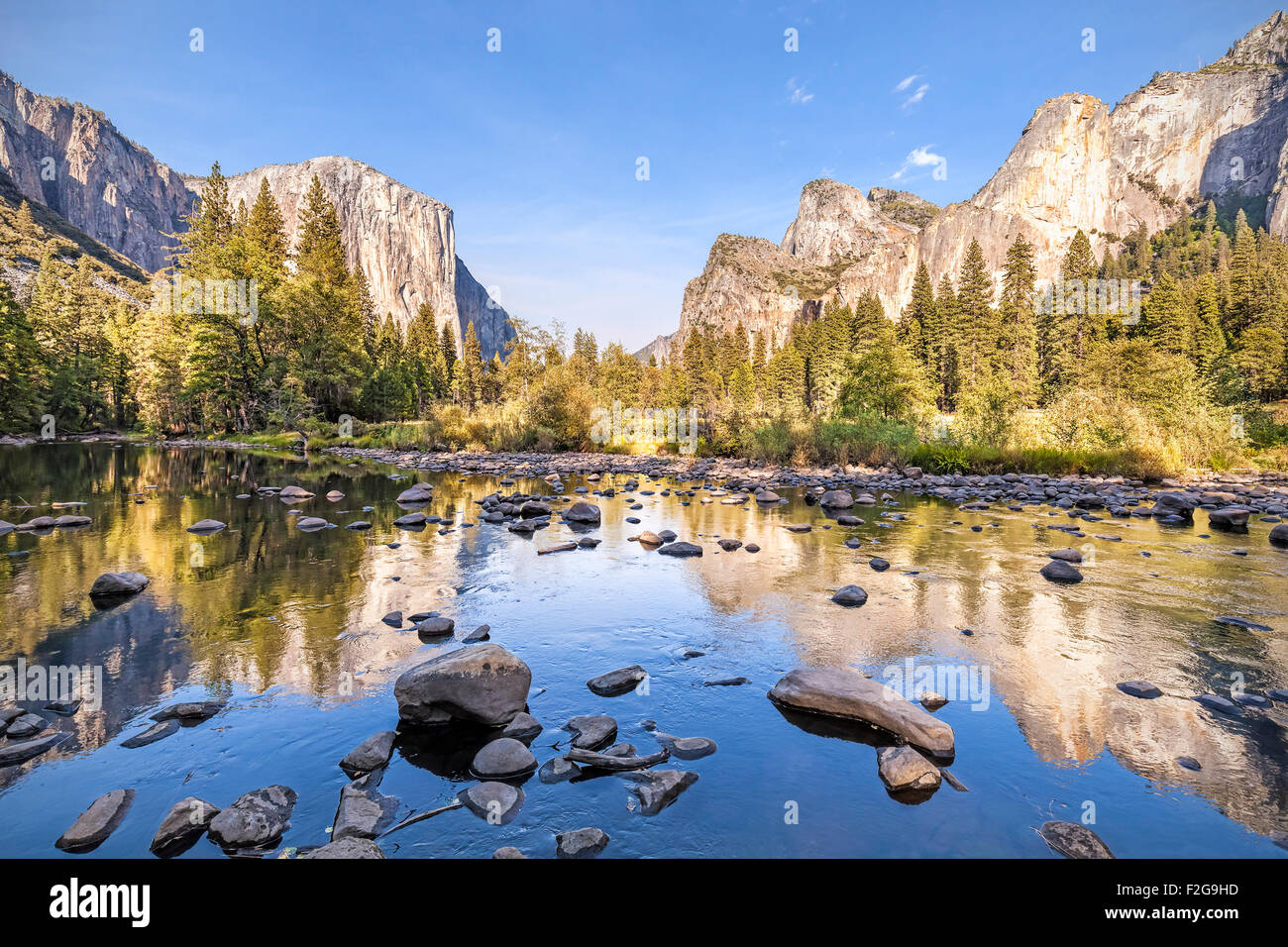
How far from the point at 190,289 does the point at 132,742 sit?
1866 inches

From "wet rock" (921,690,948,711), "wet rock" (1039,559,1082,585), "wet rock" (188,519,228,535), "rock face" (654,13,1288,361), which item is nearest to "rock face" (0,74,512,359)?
"rock face" (654,13,1288,361)

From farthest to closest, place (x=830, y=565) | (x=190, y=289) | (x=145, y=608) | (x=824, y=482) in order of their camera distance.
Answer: (x=190, y=289), (x=824, y=482), (x=830, y=565), (x=145, y=608)

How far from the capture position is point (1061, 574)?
869cm

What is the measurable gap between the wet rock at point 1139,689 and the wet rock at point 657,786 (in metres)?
4.11

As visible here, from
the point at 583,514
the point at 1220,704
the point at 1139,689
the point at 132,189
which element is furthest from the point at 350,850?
the point at 132,189

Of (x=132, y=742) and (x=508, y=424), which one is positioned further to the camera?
(x=508, y=424)

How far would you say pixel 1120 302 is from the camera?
71.8 m

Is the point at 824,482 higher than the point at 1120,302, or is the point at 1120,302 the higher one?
the point at 1120,302

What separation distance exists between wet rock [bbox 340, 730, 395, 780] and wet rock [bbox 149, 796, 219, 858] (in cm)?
72

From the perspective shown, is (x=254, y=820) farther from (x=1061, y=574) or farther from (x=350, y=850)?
(x=1061, y=574)

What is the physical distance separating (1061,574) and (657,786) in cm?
812
